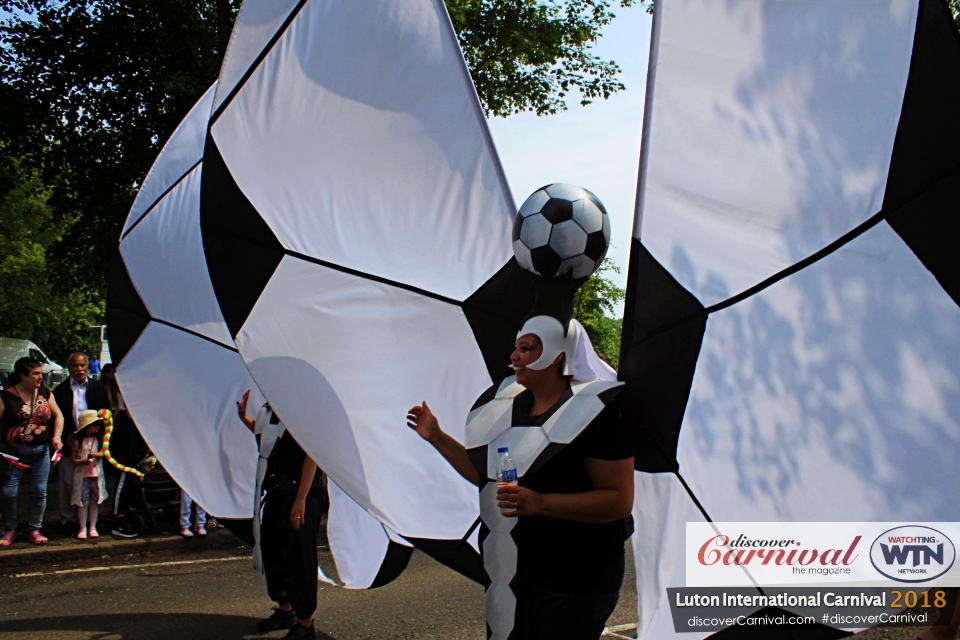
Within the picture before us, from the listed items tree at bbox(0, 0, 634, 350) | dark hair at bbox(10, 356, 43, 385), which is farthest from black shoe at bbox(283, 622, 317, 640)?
tree at bbox(0, 0, 634, 350)

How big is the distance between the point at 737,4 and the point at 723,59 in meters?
0.19

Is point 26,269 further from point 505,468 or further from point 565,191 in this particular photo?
point 505,468

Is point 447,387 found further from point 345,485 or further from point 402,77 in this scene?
point 402,77

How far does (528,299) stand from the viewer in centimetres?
363

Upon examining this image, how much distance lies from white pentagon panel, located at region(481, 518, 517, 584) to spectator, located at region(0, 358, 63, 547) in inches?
263

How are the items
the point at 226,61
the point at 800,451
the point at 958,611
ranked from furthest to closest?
the point at 226,61, the point at 958,611, the point at 800,451

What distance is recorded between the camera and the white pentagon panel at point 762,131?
250 cm

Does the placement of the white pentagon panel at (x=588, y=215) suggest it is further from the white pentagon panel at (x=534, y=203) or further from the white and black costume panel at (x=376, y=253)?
the white and black costume panel at (x=376, y=253)

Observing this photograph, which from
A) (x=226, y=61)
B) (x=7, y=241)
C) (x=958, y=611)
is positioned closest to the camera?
(x=958, y=611)

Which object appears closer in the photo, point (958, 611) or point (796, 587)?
point (796, 587)

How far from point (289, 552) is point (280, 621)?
0.57 meters

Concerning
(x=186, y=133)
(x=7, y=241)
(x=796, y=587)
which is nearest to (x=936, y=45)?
(x=796, y=587)

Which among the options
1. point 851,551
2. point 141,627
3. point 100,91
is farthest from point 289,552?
point 100,91

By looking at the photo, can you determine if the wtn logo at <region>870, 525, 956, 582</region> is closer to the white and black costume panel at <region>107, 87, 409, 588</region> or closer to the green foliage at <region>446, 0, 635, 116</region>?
the white and black costume panel at <region>107, 87, 409, 588</region>
